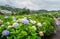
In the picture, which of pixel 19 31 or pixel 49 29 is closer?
pixel 19 31

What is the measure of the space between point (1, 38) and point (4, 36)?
0.22ft

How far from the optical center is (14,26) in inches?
112

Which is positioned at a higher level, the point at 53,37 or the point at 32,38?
the point at 32,38

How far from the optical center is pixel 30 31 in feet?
9.39

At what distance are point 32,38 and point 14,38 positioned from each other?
30 centimetres

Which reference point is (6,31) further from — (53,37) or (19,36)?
(53,37)

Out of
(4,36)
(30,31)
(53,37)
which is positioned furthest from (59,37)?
(4,36)

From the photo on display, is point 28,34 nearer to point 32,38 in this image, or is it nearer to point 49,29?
point 32,38

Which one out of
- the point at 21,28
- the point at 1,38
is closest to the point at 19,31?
the point at 21,28

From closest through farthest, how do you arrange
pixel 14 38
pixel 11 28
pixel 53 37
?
pixel 14 38, pixel 11 28, pixel 53 37

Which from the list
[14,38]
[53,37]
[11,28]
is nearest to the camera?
[14,38]

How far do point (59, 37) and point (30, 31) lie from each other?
1.98m

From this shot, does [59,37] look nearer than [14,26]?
No

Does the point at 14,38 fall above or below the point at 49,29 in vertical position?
above
